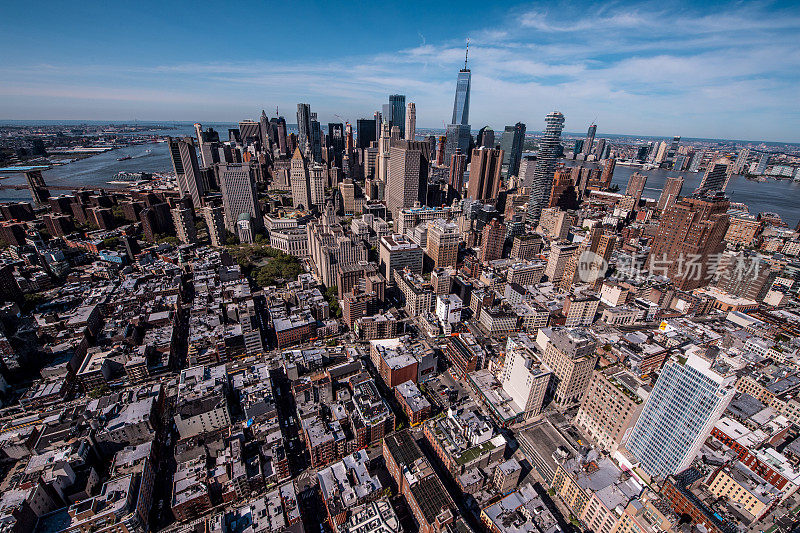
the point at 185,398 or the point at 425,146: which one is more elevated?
the point at 425,146

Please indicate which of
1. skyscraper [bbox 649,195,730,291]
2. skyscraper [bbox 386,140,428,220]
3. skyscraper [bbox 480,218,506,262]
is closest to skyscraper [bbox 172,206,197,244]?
skyscraper [bbox 386,140,428,220]

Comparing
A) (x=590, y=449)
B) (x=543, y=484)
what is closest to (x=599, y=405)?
(x=590, y=449)

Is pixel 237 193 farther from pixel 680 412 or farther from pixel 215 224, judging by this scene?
pixel 680 412

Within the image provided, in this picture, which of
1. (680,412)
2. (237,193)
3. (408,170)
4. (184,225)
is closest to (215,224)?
(184,225)

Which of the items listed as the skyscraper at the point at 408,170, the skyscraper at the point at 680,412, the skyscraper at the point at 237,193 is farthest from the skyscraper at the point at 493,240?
the skyscraper at the point at 237,193

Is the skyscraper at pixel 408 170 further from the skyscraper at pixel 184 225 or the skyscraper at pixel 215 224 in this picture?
the skyscraper at pixel 184 225

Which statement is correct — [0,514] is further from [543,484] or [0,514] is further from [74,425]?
[543,484]
